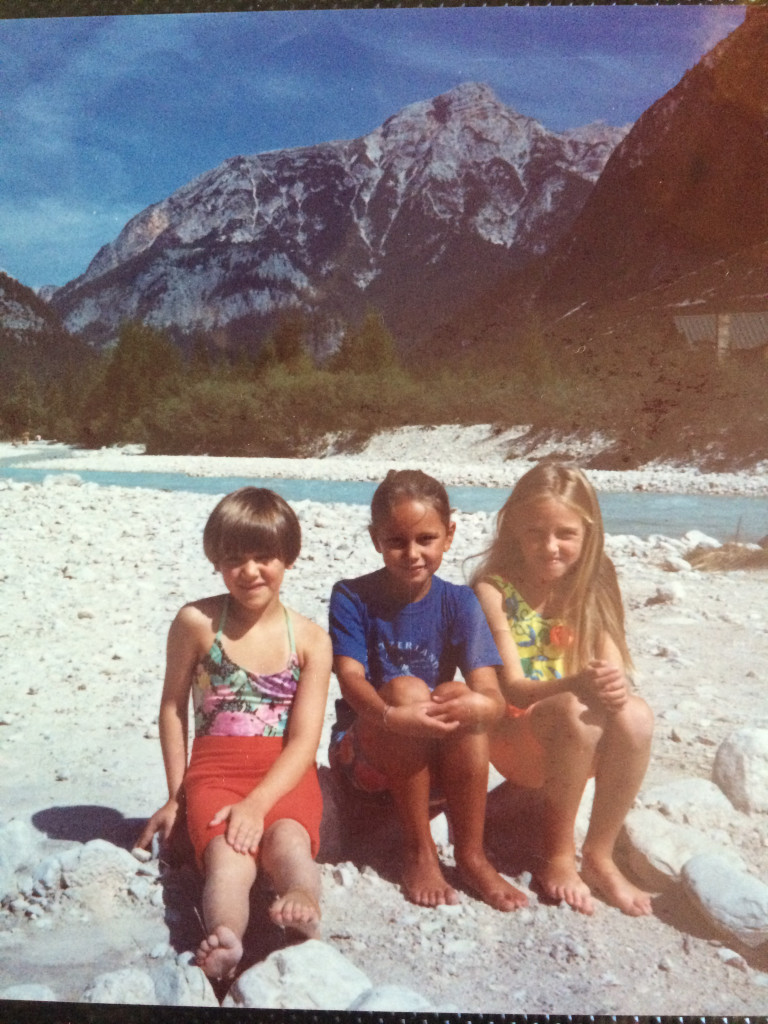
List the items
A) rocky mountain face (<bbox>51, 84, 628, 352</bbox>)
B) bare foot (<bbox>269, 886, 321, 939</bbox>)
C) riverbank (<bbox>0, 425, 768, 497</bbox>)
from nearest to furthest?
1. bare foot (<bbox>269, 886, 321, 939</bbox>)
2. riverbank (<bbox>0, 425, 768, 497</bbox>)
3. rocky mountain face (<bbox>51, 84, 628, 352</bbox>)

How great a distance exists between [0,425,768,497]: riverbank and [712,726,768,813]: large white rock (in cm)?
61

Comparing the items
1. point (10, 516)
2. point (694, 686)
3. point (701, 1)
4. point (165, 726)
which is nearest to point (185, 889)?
point (165, 726)

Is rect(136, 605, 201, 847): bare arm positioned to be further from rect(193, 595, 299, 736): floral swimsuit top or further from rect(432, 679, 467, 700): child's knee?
rect(432, 679, 467, 700): child's knee

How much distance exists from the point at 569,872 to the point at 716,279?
4.92 ft

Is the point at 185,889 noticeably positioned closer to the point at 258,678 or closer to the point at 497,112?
the point at 258,678

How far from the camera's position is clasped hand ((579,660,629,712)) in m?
1.86

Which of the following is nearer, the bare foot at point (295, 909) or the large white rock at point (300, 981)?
the bare foot at point (295, 909)

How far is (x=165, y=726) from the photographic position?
1.96 meters

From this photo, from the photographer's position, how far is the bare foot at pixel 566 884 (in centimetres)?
196

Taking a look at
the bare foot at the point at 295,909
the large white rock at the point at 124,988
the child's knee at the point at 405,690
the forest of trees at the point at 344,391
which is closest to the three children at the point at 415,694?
the child's knee at the point at 405,690

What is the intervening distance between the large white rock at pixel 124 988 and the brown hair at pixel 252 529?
96 centimetres

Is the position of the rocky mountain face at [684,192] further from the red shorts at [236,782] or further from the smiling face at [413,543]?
the red shorts at [236,782]

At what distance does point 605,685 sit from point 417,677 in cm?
40

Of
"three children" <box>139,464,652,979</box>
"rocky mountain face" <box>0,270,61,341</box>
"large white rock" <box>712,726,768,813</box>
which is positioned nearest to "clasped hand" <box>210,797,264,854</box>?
"three children" <box>139,464,652,979</box>
